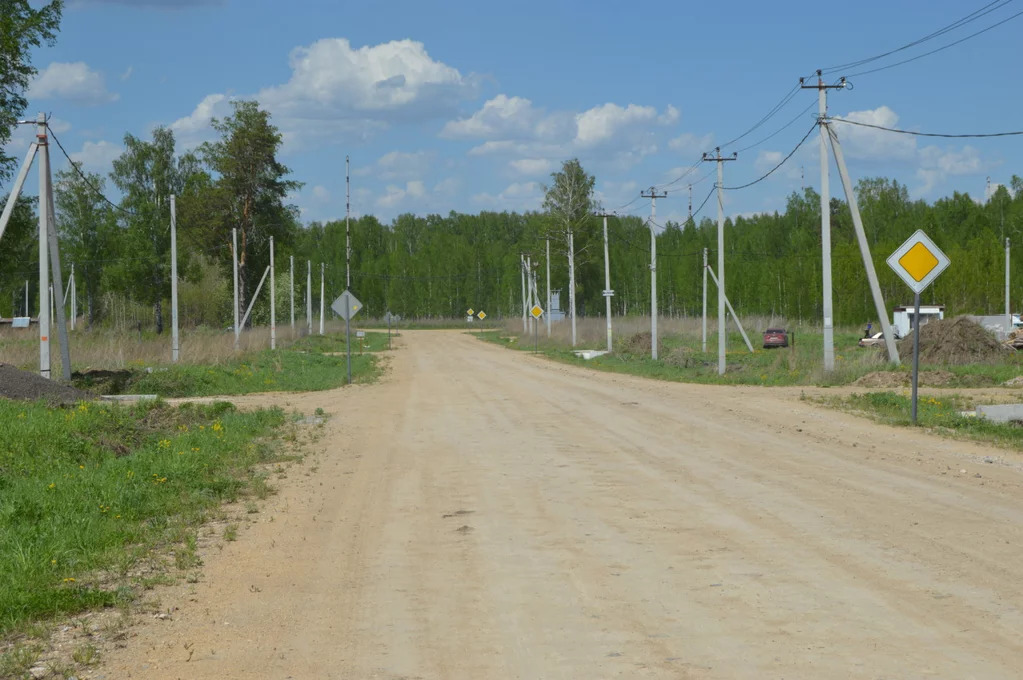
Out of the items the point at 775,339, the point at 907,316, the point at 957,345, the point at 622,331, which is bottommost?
the point at 775,339

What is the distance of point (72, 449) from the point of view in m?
14.6

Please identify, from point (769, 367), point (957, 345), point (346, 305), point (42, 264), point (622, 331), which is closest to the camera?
point (42, 264)

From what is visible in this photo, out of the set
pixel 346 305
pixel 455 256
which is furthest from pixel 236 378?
pixel 455 256

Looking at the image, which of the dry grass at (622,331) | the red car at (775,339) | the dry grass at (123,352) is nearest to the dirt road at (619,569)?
the dry grass at (123,352)

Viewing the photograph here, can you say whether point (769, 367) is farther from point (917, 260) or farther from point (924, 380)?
point (917, 260)

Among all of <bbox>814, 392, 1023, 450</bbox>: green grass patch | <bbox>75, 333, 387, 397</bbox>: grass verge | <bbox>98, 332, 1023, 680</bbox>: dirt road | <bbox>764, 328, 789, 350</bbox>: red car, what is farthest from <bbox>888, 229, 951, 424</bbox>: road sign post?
<bbox>764, 328, 789, 350</bbox>: red car

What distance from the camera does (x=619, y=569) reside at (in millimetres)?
7715

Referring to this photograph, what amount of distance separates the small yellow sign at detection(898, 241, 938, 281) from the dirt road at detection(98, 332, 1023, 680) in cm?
279

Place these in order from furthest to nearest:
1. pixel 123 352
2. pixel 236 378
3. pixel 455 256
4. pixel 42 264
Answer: pixel 455 256
pixel 123 352
pixel 236 378
pixel 42 264

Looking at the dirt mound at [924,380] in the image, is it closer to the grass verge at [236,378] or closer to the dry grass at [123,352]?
the grass verge at [236,378]

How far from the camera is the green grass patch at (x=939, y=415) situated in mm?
15992

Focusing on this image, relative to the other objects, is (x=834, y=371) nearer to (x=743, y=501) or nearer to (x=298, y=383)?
(x=298, y=383)

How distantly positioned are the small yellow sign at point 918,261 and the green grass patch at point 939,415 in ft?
8.56

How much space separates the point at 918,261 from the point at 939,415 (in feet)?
11.0
